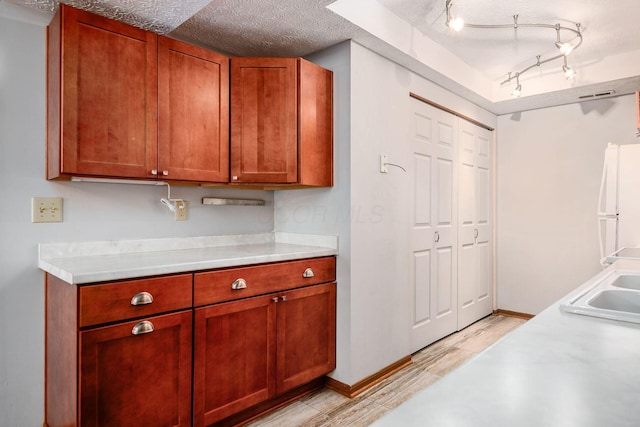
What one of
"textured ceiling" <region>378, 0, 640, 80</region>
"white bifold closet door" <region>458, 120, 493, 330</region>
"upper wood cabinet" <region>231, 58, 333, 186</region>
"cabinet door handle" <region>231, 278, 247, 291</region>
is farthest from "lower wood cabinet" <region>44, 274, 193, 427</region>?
"white bifold closet door" <region>458, 120, 493, 330</region>

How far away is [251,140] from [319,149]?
42cm

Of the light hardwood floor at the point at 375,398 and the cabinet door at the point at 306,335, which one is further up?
the cabinet door at the point at 306,335

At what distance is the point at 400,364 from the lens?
269 centimetres

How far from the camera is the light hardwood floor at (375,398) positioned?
203cm

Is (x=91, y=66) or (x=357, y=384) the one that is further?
(x=357, y=384)

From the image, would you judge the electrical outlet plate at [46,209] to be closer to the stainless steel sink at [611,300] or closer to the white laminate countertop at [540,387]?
the white laminate countertop at [540,387]

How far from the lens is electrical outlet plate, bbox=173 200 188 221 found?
7.48 feet

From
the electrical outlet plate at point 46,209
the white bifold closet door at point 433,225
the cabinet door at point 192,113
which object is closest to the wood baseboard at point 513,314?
the white bifold closet door at point 433,225

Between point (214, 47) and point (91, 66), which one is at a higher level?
point (214, 47)

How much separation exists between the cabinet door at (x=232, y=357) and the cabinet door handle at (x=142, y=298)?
241 millimetres

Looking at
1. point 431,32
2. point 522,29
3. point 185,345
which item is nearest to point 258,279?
point 185,345

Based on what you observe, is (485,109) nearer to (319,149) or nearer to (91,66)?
(319,149)

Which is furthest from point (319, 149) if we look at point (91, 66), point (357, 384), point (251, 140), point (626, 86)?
point (626, 86)

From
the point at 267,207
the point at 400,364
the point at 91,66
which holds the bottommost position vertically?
the point at 400,364
